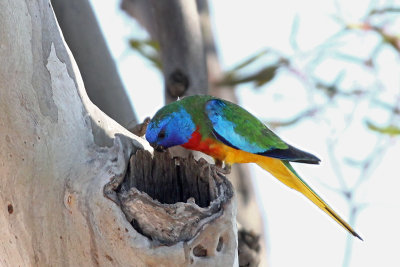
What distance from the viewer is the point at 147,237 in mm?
2646

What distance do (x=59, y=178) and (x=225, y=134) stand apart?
145 cm

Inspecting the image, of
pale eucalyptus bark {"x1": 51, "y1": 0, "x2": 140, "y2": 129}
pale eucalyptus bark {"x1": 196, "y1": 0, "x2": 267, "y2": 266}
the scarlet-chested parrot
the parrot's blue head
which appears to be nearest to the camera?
the parrot's blue head

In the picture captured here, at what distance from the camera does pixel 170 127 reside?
393 cm

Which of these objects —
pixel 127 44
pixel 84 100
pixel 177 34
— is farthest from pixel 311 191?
pixel 127 44

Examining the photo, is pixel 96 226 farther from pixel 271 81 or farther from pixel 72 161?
pixel 271 81

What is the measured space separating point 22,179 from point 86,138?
1.03 ft

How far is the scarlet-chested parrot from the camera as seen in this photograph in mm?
4043

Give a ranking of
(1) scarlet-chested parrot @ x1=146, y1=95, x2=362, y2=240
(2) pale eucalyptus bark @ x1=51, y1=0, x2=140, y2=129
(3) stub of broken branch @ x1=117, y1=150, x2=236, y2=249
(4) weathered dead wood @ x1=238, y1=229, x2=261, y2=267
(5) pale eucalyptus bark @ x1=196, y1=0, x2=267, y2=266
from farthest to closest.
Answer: (5) pale eucalyptus bark @ x1=196, y1=0, x2=267, y2=266, (2) pale eucalyptus bark @ x1=51, y1=0, x2=140, y2=129, (4) weathered dead wood @ x1=238, y1=229, x2=261, y2=267, (1) scarlet-chested parrot @ x1=146, y1=95, x2=362, y2=240, (3) stub of broken branch @ x1=117, y1=150, x2=236, y2=249

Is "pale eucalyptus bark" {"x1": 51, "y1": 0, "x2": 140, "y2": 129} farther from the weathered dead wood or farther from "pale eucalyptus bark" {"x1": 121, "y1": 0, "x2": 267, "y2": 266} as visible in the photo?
the weathered dead wood

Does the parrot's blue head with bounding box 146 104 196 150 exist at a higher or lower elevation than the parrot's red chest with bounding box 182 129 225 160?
higher

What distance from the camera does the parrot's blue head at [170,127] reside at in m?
3.85

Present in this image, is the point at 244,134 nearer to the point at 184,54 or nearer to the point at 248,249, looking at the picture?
the point at 248,249

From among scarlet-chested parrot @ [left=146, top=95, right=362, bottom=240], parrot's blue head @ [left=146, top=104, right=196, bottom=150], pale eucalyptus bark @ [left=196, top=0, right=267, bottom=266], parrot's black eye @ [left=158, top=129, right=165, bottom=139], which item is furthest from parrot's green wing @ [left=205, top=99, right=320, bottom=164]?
pale eucalyptus bark @ [left=196, top=0, right=267, bottom=266]

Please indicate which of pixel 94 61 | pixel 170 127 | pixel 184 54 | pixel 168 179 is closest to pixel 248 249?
pixel 170 127
